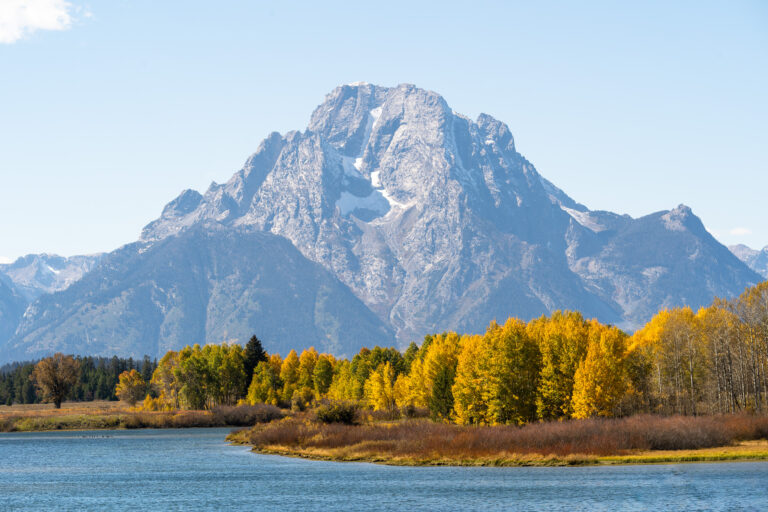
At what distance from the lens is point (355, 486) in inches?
3204

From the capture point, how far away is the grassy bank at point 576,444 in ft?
302

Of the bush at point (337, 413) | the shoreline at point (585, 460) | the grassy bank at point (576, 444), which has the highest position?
the bush at point (337, 413)

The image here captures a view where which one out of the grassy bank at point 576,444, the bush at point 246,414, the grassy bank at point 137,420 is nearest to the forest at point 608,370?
the grassy bank at point 576,444

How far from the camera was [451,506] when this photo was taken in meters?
67.9

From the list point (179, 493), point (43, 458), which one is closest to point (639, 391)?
point (179, 493)

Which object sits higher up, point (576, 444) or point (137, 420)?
point (137, 420)

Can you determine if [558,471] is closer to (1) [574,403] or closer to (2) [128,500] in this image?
(1) [574,403]

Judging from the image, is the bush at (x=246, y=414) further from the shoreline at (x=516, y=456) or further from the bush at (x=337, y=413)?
the shoreline at (x=516, y=456)

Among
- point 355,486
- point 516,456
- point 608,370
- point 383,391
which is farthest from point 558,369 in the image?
point 383,391

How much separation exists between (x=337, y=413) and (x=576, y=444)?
43145 mm

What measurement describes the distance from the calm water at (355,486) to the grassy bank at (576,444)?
355 cm

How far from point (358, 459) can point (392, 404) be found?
246 feet

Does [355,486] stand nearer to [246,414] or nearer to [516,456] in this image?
[516,456]

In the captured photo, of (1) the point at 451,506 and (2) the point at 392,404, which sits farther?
(2) the point at 392,404
